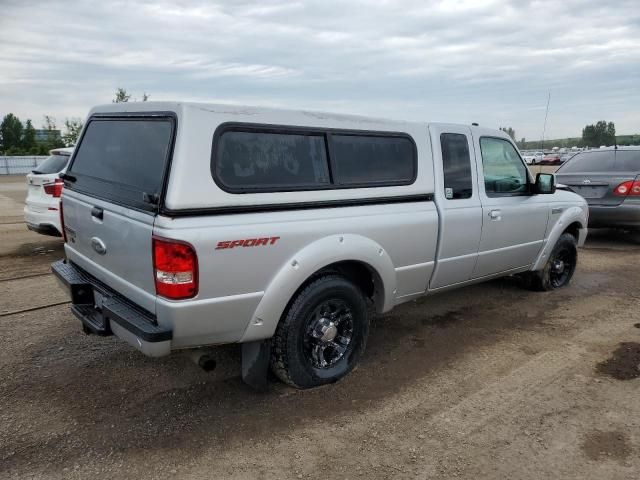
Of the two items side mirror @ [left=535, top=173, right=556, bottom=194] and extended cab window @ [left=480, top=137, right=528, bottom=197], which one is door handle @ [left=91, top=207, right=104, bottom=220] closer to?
extended cab window @ [left=480, top=137, right=528, bottom=197]

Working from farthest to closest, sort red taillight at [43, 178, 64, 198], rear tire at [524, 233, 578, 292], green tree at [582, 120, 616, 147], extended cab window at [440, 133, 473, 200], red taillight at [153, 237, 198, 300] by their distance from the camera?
green tree at [582, 120, 616, 147], red taillight at [43, 178, 64, 198], rear tire at [524, 233, 578, 292], extended cab window at [440, 133, 473, 200], red taillight at [153, 237, 198, 300]

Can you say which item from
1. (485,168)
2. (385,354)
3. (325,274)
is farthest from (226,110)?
(485,168)

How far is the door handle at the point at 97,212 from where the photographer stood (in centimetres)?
319

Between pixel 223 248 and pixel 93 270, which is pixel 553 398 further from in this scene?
pixel 93 270

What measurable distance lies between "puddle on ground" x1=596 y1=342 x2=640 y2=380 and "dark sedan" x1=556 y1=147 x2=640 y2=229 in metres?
4.33

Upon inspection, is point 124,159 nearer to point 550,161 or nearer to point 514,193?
point 514,193

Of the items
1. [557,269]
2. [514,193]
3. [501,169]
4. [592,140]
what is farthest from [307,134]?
[592,140]

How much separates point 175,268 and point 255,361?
91cm

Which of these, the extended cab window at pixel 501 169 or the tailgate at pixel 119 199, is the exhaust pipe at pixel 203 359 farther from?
the extended cab window at pixel 501 169

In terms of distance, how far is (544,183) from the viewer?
197 inches

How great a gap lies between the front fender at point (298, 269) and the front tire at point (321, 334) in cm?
13

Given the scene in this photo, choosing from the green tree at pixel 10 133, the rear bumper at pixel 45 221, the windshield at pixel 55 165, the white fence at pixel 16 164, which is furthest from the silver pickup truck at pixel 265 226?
the green tree at pixel 10 133

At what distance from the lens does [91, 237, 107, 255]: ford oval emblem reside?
10.6 feet

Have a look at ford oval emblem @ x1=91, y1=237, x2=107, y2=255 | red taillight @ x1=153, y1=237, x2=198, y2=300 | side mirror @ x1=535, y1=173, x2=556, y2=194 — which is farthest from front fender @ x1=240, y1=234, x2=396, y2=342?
side mirror @ x1=535, y1=173, x2=556, y2=194
